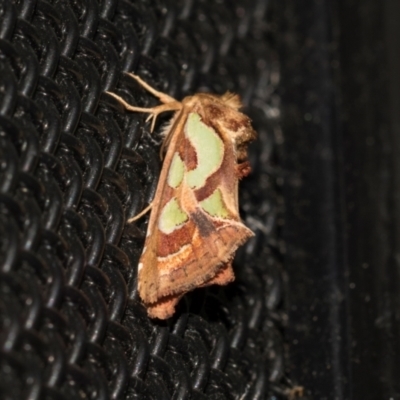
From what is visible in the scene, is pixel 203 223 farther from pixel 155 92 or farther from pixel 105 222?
pixel 155 92

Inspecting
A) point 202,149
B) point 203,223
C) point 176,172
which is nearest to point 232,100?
A: point 202,149

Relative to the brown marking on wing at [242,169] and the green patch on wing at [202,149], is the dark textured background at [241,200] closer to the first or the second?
the green patch on wing at [202,149]

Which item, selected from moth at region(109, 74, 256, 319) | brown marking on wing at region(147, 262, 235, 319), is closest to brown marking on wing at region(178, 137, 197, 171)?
moth at region(109, 74, 256, 319)

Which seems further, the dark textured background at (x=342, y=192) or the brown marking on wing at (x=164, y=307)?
the dark textured background at (x=342, y=192)

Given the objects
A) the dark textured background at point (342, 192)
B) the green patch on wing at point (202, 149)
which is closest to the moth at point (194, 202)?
the green patch on wing at point (202, 149)

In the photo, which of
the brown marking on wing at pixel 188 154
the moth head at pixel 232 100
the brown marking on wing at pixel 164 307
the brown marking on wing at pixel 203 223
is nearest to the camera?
the brown marking on wing at pixel 164 307

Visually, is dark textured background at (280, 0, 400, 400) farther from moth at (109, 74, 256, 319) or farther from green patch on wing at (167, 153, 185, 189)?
green patch on wing at (167, 153, 185, 189)

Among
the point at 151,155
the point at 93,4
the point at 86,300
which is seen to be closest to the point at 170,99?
the point at 151,155
